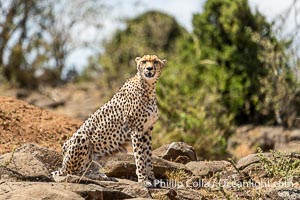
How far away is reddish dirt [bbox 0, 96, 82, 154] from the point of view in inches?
462

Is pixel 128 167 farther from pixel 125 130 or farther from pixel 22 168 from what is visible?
pixel 22 168

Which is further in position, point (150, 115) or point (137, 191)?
point (150, 115)

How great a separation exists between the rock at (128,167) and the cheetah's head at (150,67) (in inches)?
48.3

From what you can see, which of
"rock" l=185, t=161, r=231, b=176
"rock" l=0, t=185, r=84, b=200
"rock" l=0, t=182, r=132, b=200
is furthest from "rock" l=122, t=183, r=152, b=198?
"rock" l=185, t=161, r=231, b=176

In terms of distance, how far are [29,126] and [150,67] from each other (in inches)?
136

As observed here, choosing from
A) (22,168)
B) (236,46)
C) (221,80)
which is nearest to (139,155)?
(22,168)

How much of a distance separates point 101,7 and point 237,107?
13.2 m

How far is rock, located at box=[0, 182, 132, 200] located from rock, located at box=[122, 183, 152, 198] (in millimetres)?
128

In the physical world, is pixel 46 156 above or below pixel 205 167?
above

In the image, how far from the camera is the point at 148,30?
1470 inches

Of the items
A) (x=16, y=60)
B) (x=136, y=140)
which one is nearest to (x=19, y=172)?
(x=136, y=140)

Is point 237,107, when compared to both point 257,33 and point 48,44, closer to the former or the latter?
point 257,33

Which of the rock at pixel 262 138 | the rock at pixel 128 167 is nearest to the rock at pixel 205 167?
the rock at pixel 128 167

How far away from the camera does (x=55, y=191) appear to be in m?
7.76
